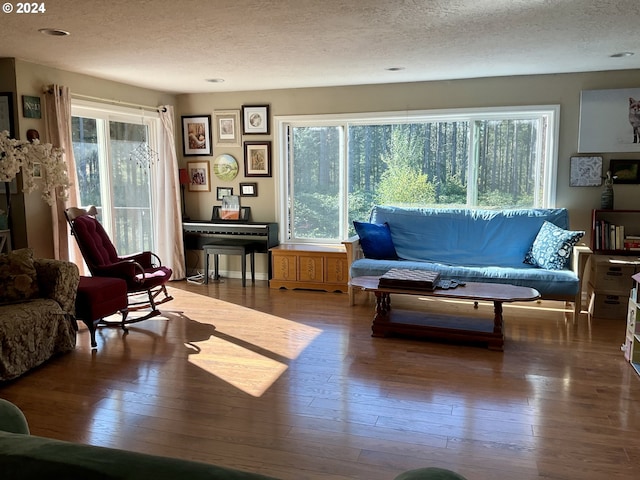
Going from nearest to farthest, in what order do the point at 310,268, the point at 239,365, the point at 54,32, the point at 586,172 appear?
the point at 54,32 < the point at 239,365 < the point at 586,172 < the point at 310,268

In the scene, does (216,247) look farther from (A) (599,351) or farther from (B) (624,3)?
(B) (624,3)

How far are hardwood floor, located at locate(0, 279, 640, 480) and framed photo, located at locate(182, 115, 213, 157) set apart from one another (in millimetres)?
2705

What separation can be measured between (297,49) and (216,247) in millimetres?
2787

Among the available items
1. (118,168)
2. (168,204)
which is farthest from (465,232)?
(118,168)

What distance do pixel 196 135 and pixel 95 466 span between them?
6.07 meters

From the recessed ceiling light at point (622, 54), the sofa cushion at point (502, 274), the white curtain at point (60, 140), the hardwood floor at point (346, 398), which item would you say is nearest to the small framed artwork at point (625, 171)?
the recessed ceiling light at point (622, 54)

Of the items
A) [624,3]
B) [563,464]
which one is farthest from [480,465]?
[624,3]

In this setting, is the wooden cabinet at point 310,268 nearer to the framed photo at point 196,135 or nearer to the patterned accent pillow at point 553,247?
the framed photo at point 196,135

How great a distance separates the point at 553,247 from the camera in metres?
4.79

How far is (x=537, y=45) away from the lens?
4.07 meters

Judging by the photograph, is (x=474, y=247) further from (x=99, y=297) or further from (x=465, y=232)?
(x=99, y=297)

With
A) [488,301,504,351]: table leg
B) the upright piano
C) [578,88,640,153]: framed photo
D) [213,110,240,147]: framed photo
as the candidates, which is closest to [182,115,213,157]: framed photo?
[213,110,240,147]: framed photo

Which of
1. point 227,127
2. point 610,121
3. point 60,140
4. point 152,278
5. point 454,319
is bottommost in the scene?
point 454,319

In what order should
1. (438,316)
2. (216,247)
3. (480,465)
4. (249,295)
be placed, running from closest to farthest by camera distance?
(480,465), (438,316), (249,295), (216,247)
